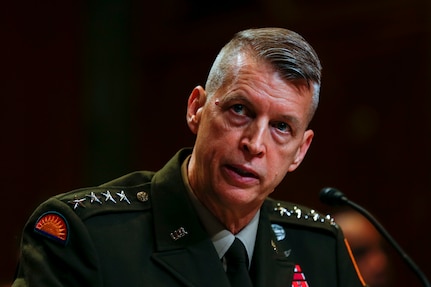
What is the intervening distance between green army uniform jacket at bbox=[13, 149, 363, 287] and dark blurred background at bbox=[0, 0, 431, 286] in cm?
196

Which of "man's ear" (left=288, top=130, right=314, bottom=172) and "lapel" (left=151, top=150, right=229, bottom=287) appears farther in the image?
"man's ear" (left=288, top=130, right=314, bottom=172)

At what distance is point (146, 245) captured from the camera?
169cm

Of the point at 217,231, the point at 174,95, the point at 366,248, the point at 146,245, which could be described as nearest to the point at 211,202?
the point at 217,231

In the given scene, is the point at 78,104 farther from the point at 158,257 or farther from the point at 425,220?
the point at 158,257

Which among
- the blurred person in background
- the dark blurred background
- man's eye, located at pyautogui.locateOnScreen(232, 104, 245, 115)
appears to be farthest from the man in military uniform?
the dark blurred background

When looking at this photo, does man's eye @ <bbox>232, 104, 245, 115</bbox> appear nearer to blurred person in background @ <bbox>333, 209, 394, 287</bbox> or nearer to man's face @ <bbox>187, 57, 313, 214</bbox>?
man's face @ <bbox>187, 57, 313, 214</bbox>

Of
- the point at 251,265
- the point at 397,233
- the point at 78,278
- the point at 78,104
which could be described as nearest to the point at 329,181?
the point at 397,233

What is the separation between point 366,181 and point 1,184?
178 cm

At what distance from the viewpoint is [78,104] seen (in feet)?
14.1

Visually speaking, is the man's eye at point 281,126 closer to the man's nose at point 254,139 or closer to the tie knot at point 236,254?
the man's nose at point 254,139

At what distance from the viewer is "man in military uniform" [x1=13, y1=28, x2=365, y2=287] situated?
62.4 inches

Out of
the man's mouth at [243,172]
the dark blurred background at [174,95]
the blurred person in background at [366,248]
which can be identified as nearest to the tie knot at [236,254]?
the man's mouth at [243,172]

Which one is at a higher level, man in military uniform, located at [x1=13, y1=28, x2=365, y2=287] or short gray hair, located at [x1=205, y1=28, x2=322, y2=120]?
short gray hair, located at [x1=205, y1=28, x2=322, y2=120]

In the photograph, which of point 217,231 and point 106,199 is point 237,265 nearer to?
point 217,231
